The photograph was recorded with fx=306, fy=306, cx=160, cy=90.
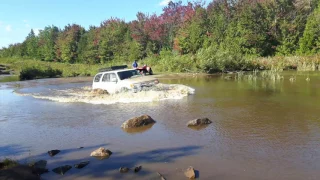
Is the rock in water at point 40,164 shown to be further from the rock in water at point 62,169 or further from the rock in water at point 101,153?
the rock in water at point 101,153

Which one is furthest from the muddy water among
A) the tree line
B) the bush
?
the bush

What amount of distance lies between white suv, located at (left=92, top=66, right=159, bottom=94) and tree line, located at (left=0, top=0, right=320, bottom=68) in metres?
19.6

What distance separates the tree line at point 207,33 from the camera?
49625mm

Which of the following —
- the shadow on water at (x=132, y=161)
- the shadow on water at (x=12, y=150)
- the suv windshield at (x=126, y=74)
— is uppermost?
the suv windshield at (x=126, y=74)

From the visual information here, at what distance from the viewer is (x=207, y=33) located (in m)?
56.3

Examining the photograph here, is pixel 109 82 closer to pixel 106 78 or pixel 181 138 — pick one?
pixel 106 78

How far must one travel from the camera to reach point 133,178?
245 inches

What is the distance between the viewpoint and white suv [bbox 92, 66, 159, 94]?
57.7 ft

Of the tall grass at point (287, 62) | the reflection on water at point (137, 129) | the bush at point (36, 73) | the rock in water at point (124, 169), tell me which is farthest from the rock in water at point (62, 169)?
the bush at point (36, 73)

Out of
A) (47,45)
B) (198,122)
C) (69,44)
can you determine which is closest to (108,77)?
(198,122)

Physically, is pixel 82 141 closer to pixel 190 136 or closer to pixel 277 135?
pixel 190 136

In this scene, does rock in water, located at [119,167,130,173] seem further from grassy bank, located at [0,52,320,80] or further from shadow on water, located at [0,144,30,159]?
grassy bank, located at [0,52,320,80]

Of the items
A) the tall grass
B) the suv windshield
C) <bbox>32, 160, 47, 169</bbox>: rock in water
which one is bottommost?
<bbox>32, 160, 47, 169</bbox>: rock in water

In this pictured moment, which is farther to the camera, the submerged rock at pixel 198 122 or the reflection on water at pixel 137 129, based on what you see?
the submerged rock at pixel 198 122
